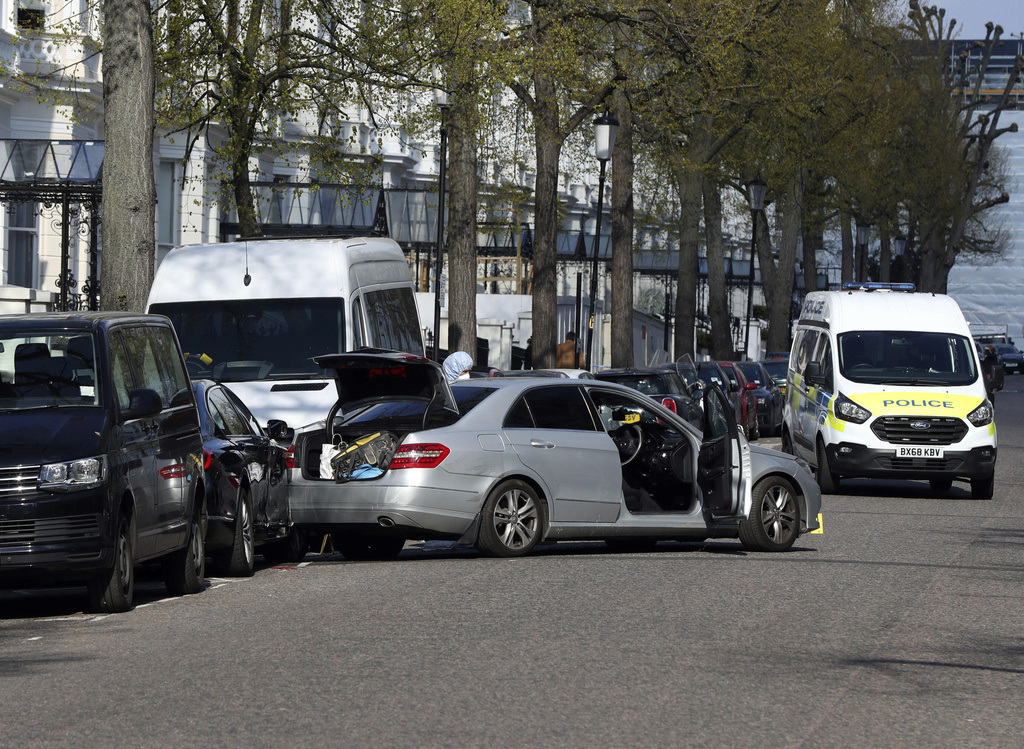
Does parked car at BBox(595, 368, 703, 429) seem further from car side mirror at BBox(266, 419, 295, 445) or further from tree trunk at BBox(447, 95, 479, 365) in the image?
car side mirror at BBox(266, 419, 295, 445)

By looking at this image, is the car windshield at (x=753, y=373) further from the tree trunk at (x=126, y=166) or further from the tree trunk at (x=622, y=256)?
the tree trunk at (x=126, y=166)

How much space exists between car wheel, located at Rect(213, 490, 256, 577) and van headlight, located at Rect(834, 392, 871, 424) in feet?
32.2

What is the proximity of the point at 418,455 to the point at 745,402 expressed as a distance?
63.4ft

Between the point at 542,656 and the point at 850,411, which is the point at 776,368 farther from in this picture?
the point at 542,656

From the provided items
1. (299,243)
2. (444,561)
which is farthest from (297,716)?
(299,243)

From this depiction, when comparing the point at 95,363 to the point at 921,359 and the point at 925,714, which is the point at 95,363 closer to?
the point at 925,714

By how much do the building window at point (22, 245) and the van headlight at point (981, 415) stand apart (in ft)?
67.5

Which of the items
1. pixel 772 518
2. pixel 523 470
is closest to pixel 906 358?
pixel 772 518

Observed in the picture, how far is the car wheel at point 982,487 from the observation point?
19.9m

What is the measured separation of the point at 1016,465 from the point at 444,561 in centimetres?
1598

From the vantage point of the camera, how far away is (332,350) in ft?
53.8

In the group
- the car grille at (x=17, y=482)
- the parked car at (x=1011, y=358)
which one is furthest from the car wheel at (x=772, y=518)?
the parked car at (x=1011, y=358)

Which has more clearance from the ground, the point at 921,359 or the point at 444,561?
the point at 921,359

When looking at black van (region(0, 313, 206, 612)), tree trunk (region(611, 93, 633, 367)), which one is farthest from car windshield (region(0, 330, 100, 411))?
tree trunk (region(611, 93, 633, 367))
